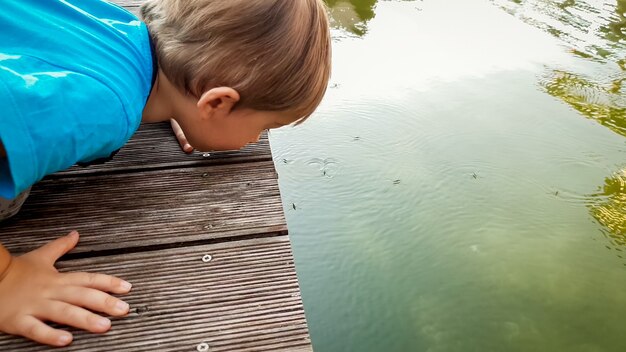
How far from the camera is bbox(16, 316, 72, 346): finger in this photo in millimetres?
700

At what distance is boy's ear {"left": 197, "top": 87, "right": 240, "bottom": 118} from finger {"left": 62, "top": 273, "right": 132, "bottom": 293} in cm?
39

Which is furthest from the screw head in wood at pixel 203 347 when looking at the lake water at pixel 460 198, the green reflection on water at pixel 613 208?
the green reflection on water at pixel 613 208

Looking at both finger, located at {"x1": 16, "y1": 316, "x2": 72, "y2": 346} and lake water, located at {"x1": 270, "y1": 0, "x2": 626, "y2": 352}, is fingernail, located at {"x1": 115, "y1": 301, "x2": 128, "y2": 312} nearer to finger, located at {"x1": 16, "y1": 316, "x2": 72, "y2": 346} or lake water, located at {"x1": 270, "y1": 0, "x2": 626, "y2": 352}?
finger, located at {"x1": 16, "y1": 316, "x2": 72, "y2": 346}

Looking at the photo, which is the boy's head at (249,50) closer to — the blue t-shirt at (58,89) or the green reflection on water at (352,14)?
the blue t-shirt at (58,89)

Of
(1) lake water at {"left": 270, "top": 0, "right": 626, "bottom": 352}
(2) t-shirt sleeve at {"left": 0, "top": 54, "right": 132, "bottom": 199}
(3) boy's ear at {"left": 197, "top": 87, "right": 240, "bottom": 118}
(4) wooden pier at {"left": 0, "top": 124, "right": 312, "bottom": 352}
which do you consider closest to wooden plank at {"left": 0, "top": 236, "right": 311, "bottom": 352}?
(4) wooden pier at {"left": 0, "top": 124, "right": 312, "bottom": 352}

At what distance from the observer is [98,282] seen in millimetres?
783

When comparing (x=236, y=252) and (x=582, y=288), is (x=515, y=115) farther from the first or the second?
(x=236, y=252)

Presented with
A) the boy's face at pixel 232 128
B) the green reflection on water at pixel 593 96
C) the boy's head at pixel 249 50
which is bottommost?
the green reflection on water at pixel 593 96

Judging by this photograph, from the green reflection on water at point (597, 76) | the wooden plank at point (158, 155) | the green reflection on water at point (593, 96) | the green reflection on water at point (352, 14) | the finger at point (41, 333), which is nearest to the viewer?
the finger at point (41, 333)

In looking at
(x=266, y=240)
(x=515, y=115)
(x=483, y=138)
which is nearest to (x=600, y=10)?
(x=515, y=115)

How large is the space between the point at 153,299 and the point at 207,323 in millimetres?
105

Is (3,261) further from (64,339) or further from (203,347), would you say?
(203,347)

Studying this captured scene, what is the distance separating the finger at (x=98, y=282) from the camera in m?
0.78

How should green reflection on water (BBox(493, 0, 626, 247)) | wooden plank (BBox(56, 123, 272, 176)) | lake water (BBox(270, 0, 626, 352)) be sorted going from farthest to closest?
green reflection on water (BBox(493, 0, 626, 247)), lake water (BBox(270, 0, 626, 352)), wooden plank (BBox(56, 123, 272, 176))
